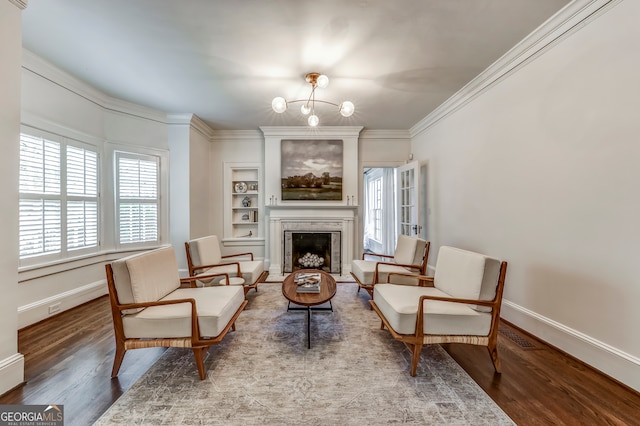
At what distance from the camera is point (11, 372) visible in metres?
1.79

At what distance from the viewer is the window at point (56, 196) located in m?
2.79

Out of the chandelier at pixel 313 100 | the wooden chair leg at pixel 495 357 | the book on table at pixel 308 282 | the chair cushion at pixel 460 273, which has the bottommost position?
the wooden chair leg at pixel 495 357

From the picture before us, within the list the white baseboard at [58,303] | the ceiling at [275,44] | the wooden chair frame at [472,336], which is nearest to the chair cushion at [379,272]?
the wooden chair frame at [472,336]

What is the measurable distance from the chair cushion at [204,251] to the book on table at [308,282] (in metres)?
1.30

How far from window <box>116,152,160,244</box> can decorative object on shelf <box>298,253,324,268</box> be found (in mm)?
2628

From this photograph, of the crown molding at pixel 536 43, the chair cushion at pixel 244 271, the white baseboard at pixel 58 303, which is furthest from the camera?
the chair cushion at pixel 244 271

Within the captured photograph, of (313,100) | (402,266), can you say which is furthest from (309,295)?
(313,100)

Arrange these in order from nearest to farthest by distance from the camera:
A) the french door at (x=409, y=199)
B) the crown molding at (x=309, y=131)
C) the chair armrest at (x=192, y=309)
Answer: the chair armrest at (x=192, y=309) → the french door at (x=409, y=199) → the crown molding at (x=309, y=131)

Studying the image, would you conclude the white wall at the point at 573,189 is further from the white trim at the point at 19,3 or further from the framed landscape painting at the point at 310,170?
the white trim at the point at 19,3

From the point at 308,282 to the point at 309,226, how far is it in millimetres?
2240

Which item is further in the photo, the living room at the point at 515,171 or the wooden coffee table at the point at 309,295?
the wooden coffee table at the point at 309,295

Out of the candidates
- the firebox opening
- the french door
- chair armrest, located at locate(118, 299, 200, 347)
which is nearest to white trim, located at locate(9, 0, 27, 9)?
chair armrest, located at locate(118, 299, 200, 347)

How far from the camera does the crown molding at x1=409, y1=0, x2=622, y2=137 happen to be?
6.63 feet

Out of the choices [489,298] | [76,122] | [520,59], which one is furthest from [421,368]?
[76,122]
